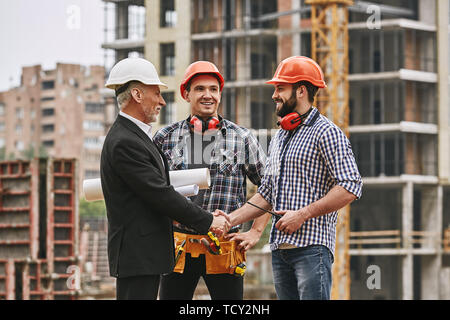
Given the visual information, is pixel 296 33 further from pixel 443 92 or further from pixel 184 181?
pixel 184 181

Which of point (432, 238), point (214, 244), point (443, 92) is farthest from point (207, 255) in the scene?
point (443, 92)

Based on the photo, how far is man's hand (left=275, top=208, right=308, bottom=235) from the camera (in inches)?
228

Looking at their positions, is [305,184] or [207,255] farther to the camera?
[207,255]

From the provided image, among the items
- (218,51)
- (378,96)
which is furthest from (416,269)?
(218,51)

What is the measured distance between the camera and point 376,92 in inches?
2112

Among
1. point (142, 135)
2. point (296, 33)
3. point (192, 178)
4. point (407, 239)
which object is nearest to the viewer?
point (142, 135)

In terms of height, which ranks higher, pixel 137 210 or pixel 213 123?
pixel 213 123

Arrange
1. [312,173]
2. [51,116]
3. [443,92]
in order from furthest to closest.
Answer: [51,116]
[443,92]
[312,173]

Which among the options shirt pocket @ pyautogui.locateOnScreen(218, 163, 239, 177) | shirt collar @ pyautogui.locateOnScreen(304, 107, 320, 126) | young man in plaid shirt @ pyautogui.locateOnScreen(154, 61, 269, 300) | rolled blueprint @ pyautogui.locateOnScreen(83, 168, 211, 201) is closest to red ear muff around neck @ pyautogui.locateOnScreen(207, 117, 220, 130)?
young man in plaid shirt @ pyautogui.locateOnScreen(154, 61, 269, 300)

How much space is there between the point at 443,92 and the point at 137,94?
47843mm

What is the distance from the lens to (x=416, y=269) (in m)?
53.6

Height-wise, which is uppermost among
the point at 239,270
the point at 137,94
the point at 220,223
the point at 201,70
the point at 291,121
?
the point at 201,70

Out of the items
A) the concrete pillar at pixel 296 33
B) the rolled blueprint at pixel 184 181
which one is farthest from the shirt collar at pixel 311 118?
the concrete pillar at pixel 296 33
